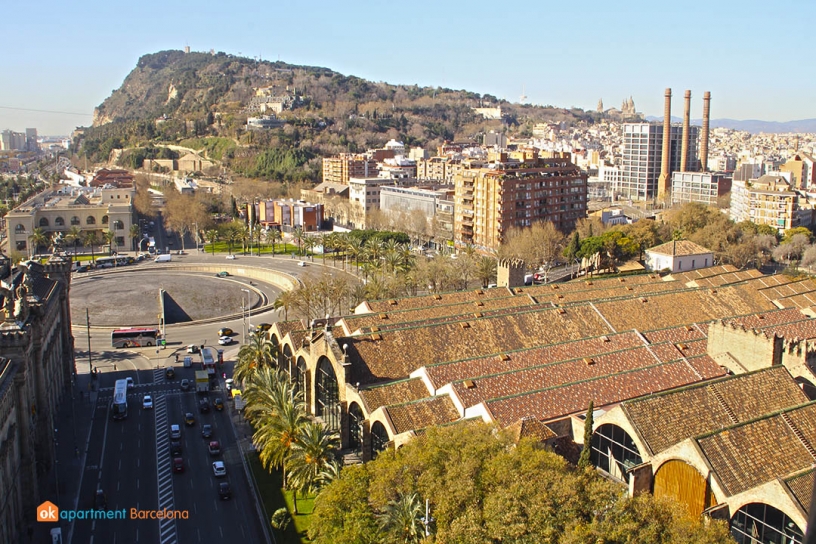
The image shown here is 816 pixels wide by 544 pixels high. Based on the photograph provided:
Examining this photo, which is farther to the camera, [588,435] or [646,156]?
[646,156]

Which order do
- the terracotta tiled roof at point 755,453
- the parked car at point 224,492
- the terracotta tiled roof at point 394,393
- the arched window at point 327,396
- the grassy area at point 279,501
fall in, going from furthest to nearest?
the arched window at point 327,396 < the parked car at point 224,492 < the terracotta tiled roof at point 394,393 < the grassy area at point 279,501 < the terracotta tiled roof at point 755,453

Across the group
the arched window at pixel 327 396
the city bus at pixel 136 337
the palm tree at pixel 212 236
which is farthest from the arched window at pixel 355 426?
the palm tree at pixel 212 236

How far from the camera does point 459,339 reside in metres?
42.1

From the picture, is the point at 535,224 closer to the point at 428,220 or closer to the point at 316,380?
the point at 428,220

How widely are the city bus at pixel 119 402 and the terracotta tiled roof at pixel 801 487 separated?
37958 millimetres

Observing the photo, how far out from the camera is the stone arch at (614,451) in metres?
28.5

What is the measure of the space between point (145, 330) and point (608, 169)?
462 ft

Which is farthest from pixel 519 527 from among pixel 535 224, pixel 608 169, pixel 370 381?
pixel 608 169

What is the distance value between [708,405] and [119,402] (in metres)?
35.0

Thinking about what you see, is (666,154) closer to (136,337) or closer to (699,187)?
(699,187)

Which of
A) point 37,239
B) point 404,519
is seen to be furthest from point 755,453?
point 37,239

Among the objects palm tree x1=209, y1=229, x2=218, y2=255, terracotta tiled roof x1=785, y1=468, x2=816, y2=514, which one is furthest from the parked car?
palm tree x1=209, y1=229, x2=218, y2=255

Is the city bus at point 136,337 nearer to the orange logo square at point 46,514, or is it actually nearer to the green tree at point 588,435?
the orange logo square at point 46,514

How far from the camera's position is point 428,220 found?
370ft
